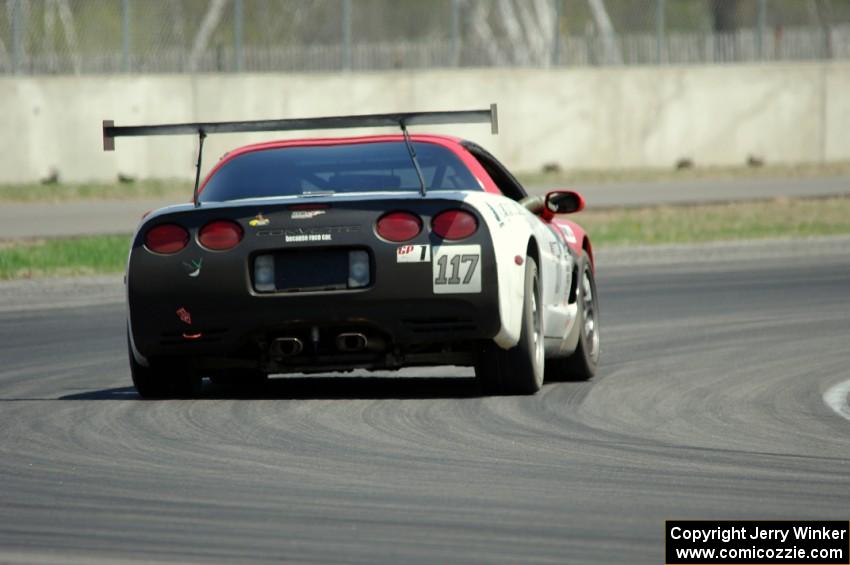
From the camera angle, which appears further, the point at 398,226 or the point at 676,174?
the point at 676,174

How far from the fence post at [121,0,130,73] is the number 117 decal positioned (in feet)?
76.3

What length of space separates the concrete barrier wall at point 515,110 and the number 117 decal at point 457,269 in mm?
22194

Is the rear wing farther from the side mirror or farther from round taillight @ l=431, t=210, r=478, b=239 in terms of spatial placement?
the side mirror

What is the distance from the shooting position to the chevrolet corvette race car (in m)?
9.30

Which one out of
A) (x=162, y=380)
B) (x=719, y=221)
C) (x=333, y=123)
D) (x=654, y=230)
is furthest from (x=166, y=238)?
(x=719, y=221)

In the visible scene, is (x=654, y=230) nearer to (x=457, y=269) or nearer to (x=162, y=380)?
(x=162, y=380)

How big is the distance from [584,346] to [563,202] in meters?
0.81

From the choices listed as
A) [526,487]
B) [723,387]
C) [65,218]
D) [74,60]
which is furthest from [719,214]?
[526,487]

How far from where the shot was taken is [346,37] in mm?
34344

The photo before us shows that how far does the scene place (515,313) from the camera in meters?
9.49

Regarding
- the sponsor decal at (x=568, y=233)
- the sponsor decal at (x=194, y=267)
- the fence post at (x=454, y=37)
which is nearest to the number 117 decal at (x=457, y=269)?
the sponsor decal at (x=194, y=267)

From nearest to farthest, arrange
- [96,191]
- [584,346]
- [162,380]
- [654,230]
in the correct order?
1. [162,380]
2. [584,346]
3. [654,230]
4. [96,191]

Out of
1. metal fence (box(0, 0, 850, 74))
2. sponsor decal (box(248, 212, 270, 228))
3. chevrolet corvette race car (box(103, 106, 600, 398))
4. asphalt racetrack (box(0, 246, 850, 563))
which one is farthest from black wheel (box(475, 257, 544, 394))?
metal fence (box(0, 0, 850, 74))

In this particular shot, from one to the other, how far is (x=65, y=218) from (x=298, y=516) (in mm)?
19085
